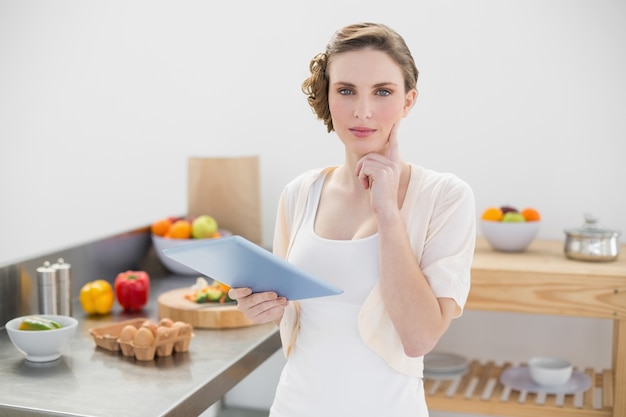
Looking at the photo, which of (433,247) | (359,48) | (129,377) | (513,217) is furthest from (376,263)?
(513,217)

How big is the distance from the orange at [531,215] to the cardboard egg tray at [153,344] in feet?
4.09

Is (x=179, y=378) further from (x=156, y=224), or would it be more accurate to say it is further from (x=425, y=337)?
(x=156, y=224)

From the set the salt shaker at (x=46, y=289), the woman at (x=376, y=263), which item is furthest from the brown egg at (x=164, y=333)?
the woman at (x=376, y=263)

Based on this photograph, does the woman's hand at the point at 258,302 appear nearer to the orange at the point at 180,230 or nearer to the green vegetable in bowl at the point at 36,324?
the green vegetable in bowl at the point at 36,324

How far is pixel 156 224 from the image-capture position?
3.02 metres

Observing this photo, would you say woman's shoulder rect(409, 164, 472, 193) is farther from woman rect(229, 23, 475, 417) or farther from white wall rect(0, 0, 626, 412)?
white wall rect(0, 0, 626, 412)

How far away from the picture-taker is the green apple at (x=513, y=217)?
2738mm

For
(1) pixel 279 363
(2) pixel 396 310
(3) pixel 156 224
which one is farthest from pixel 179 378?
(1) pixel 279 363

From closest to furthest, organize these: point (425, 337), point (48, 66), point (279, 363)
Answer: point (425, 337) → point (279, 363) → point (48, 66)

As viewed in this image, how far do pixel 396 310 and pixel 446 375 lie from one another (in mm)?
1456

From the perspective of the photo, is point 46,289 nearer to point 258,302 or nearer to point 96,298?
point 96,298

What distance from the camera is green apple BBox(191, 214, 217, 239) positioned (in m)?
2.96

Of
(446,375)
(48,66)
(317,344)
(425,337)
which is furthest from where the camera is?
(48,66)

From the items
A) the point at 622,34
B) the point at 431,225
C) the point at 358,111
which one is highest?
the point at 622,34
